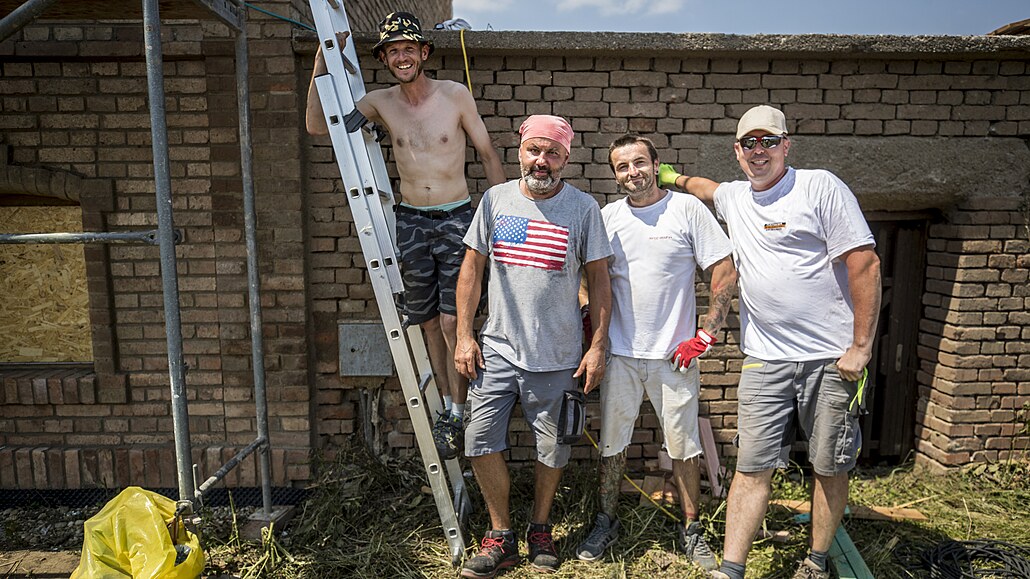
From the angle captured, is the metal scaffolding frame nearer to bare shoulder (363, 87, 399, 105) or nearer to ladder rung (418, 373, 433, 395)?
bare shoulder (363, 87, 399, 105)

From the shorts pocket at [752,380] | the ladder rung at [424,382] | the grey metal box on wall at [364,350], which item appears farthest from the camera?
the grey metal box on wall at [364,350]

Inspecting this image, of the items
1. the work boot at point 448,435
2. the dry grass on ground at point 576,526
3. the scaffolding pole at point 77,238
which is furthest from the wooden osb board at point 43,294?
the work boot at point 448,435

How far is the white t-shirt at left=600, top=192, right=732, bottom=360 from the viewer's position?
9.73ft

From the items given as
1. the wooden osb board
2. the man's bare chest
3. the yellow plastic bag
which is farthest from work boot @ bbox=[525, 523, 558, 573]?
the wooden osb board

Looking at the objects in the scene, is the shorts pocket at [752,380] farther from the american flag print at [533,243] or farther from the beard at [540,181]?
the beard at [540,181]

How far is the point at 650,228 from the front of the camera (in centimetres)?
299

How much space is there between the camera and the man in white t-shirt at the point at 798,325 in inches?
105

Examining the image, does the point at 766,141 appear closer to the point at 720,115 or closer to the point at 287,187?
the point at 720,115

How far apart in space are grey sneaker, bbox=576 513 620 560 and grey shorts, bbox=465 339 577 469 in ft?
1.67

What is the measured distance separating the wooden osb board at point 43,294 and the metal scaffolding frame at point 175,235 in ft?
4.61

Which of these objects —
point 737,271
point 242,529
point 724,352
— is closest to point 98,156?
point 242,529

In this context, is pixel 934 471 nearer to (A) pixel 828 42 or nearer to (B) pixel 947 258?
(B) pixel 947 258

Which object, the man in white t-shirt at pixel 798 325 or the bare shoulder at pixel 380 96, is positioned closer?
the man in white t-shirt at pixel 798 325

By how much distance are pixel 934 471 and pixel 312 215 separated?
14.4 ft
